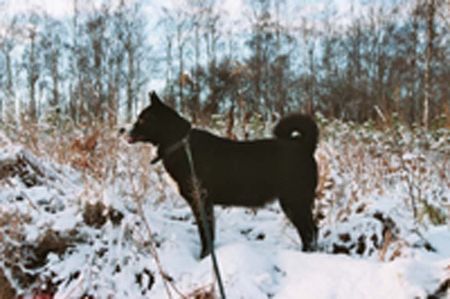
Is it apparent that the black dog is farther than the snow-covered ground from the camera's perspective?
Yes

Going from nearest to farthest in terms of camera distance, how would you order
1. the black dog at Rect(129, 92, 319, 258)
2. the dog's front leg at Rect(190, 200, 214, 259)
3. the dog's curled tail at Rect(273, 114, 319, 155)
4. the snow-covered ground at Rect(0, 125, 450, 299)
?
1. the snow-covered ground at Rect(0, 125, 450, 299)
2. the dog's front leg at Rect(190, 200, 214, 259)
3. the black dog at Rect(129, 92, 319, 258)
4. the dog's curled tail at Rect(273, 114, 319, 155)

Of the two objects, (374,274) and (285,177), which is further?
(285,177)

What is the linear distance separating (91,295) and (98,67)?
80.6 feet

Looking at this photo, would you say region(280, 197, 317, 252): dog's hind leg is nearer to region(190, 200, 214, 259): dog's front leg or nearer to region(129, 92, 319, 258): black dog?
region(129, 92, 319, 258): black dog

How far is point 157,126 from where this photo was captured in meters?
3.35

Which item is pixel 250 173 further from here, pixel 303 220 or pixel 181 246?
pixel 181 246

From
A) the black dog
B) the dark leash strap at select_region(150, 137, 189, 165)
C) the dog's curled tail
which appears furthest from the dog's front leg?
the dog's curled tail

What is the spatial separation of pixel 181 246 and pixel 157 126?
3.54 ft

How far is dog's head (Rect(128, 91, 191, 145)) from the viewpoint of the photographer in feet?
10.9

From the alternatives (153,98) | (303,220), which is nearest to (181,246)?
(303,220)

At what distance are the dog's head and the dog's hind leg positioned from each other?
1112mm

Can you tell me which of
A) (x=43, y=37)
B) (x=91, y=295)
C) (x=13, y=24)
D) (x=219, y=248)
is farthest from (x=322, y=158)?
(x=43, y=37)

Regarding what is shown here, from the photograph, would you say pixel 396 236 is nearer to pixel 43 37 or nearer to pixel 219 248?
pixel 219 248

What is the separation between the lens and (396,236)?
289 cm
